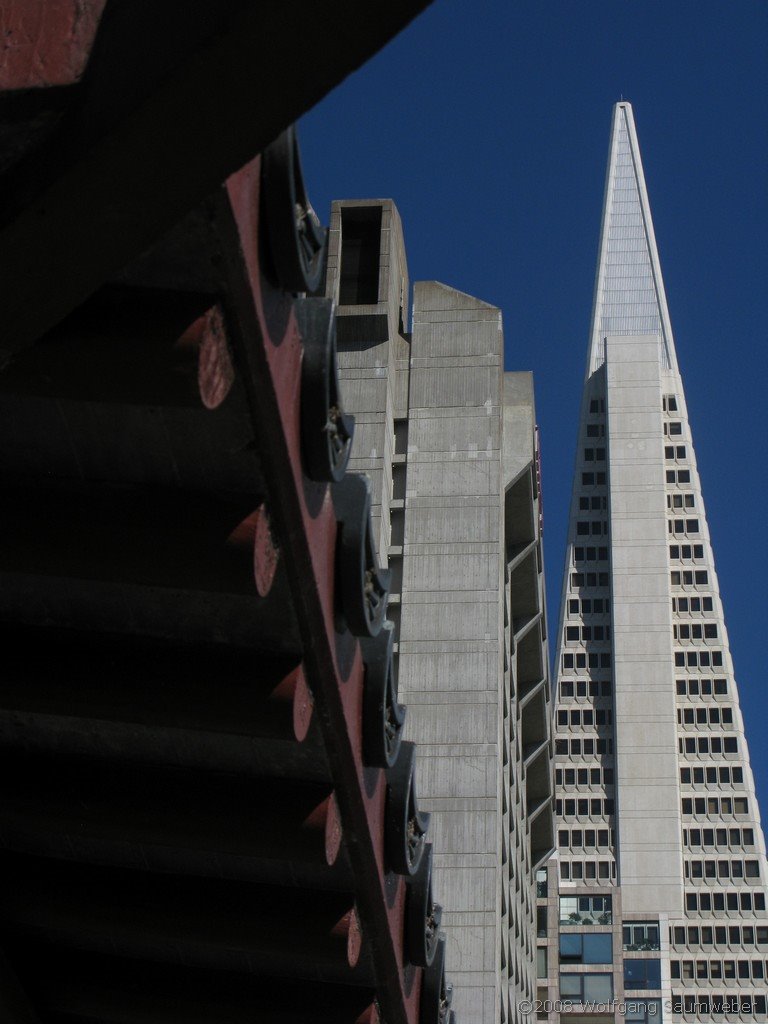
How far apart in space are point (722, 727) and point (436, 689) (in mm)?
125879

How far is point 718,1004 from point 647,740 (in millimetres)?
27886

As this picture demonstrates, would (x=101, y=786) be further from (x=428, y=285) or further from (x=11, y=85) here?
(x=428, y=285)

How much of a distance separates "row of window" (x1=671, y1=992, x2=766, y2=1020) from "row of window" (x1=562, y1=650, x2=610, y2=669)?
37285 millimetres

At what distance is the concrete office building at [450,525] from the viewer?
37062 mm

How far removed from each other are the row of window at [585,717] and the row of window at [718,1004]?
100 feet

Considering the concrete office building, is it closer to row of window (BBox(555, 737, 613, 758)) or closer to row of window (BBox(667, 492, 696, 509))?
row of window (BBox(555, 737, 613, 758))

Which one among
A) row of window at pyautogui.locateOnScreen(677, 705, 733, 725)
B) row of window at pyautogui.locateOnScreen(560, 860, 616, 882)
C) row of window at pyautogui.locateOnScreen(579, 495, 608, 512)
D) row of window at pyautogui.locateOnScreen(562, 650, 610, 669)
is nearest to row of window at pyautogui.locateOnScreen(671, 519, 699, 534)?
row of window at pyautogui.locateOnScreen(579, 495, 608, 512)

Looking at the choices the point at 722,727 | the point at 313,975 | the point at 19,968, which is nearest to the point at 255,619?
the point at 313,975

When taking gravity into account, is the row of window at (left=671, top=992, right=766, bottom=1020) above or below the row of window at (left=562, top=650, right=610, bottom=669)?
below

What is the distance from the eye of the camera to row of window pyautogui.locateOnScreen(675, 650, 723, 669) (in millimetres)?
160750

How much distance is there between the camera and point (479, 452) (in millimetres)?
41406

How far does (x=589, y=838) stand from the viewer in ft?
504

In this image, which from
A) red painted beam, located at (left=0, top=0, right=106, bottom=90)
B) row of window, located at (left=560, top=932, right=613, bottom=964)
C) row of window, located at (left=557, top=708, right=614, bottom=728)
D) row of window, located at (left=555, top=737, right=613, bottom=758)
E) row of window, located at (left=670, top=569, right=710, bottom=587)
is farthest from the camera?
row of window, located at (left=670, top=569, right=710, bottom=587)

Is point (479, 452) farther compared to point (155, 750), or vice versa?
point (479, 452)
